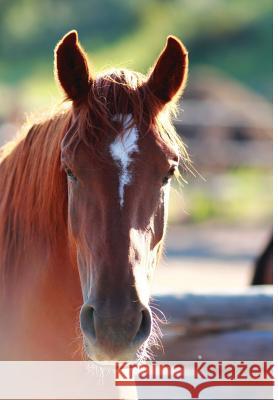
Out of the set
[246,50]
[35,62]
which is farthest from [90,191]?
[246,50]

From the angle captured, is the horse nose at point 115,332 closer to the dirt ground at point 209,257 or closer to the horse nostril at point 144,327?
the horse nostril at point 144,327

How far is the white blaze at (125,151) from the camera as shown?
2.42 metres

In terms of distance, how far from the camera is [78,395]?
8.84 feet

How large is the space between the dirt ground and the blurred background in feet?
0.05

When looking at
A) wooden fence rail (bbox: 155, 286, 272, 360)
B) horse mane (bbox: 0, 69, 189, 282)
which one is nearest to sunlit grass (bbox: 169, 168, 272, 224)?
wooden fence rail (bbox: 155, 286, 272, 360)

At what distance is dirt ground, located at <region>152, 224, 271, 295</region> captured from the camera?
8984 mm

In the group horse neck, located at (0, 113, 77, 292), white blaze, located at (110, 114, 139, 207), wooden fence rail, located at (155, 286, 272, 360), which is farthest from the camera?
wooden fence rail, located at (155, 286, 272, 360)

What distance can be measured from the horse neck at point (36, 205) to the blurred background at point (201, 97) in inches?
8.0

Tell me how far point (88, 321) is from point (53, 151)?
26.9 inches

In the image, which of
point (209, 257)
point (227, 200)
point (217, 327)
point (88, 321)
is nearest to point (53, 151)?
point (88, 321)

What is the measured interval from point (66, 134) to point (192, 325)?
2254mm

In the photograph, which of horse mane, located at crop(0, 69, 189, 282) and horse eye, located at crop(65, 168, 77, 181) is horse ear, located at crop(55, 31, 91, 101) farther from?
horse eye, located at crop(65, 168, 77, 181)

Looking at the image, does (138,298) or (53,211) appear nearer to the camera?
(138,298)
